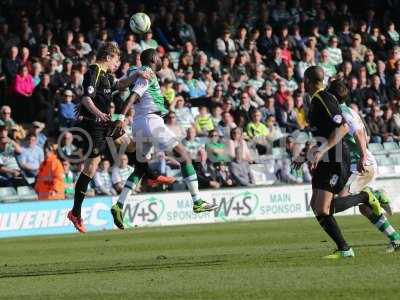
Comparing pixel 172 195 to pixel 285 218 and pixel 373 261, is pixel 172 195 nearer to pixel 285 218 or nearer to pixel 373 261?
pixel 285 218

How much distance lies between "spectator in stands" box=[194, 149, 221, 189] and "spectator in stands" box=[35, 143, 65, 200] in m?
3.33

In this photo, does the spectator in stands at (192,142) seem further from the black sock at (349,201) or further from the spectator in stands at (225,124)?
the black sock at (349,201)

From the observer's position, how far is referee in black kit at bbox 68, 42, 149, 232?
45.9 ft

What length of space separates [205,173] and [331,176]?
12.1 meters

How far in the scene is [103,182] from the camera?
22.8 meters

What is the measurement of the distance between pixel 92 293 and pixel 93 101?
4.86 meters

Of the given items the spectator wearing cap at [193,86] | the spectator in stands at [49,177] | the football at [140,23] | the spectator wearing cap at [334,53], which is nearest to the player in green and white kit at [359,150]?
the football at [140,23]

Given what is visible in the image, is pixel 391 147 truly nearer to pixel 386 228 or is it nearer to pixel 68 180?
pixel 68 180

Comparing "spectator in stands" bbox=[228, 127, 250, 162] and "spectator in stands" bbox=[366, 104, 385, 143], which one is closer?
"spectator in stands" bbox=[228, 127, 250, 162]

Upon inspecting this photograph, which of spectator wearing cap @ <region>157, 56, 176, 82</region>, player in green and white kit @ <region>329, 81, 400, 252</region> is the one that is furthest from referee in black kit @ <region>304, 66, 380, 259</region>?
spectator wearing cap @ <region>157, 56, 176, 82</region>

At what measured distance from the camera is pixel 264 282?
9945mm

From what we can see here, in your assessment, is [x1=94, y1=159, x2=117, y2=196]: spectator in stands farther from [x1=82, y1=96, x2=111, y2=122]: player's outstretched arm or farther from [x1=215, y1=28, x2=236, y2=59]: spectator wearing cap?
[x1=82, y1=96, x2=111, y2=122]: player's outstretched arm

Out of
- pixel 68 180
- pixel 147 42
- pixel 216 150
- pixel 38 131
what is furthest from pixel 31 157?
pixel 147 42

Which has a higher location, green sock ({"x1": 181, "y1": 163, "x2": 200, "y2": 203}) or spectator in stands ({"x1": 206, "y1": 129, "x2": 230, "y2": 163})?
green sock ({"x1": 181, "y1": 163, "x2": 200, "y2": 203})
